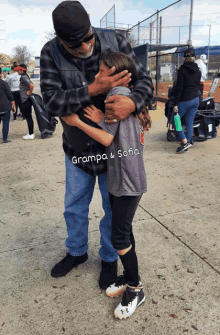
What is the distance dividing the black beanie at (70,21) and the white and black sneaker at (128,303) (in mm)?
1657

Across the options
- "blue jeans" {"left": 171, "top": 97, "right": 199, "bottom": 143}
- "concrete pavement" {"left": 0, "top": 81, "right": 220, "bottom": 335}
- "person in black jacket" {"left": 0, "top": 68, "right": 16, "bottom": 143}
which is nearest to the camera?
"concrete pavement" {"left": 0, "top": 81, "right": 220, "bottom": 335}

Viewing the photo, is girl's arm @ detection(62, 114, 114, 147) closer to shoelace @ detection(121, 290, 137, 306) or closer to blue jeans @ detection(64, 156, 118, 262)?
blue jeans @ detection(64, 156, 118, 262)

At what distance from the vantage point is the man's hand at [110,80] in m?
1.63

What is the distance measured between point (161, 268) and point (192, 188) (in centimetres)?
185

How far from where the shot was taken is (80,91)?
→ 1755 millimetres

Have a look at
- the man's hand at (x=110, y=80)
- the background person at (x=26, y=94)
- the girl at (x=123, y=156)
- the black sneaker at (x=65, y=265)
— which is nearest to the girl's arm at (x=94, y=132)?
the girl at (x=123, y=156)

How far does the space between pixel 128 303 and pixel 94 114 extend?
4.21ft

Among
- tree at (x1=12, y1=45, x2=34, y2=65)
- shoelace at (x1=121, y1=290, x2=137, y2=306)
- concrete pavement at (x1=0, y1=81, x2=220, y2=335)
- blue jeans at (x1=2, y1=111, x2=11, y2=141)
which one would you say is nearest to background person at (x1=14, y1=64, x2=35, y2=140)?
blue jeans at (x1=2, y1=111, x2=11, y2=141)

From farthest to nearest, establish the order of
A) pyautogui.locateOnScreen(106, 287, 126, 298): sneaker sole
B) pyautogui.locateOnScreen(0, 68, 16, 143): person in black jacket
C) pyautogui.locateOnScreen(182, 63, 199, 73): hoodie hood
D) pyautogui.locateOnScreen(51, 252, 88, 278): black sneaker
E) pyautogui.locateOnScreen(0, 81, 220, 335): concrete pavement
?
Result: pyautogui.locateOnScreen(0, 68, 16, 143): person in black jacket
pyautogui.locateOnScreen(182, 63, 199, 73): hoodie hood
pyautogui.locateOnScreen(51, 252, 88, 278): black sneaker
pyautogui.locateOnScreen(106, 287, 126, 298): sneaker sole
pyautogui.locateOnScreen(0, 81, 220, 335): concrete pavement

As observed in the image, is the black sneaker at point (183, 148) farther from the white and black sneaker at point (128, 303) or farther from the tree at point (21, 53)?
the tree at point (21, 53)

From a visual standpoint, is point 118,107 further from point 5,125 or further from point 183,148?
point 5,125

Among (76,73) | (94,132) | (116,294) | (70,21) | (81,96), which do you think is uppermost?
(70,21)

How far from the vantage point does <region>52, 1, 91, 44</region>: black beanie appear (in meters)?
1.58

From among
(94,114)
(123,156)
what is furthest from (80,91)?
(123,156)
